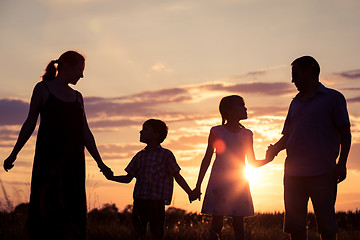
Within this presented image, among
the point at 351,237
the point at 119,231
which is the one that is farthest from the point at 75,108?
the point at 351,237

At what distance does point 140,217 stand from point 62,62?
246cm

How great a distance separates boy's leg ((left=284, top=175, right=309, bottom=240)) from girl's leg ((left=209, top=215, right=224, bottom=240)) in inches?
40.0

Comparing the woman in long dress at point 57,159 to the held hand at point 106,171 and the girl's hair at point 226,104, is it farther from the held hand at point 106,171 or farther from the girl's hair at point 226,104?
the girl's hair at point 226,104

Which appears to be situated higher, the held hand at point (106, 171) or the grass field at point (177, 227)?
the held hand at point (106, 171)

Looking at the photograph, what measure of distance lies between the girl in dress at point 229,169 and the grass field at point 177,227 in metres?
1.61

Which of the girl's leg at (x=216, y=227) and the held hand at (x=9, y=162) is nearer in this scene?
the held hand at (x=9, y=162)

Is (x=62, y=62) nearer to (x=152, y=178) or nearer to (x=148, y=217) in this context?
(x=152, y=178)

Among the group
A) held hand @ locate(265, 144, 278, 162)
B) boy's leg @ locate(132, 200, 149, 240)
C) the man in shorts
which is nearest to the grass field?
boy's leg @ locate(132, 200, 149, 240)

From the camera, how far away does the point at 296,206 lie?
6188mm

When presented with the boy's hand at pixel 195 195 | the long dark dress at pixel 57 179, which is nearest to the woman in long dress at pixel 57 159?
the long dark dress at pixel 57 179

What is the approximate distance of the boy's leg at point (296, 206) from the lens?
6.16 metres

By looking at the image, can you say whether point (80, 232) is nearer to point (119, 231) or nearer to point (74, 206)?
point (74, 206)

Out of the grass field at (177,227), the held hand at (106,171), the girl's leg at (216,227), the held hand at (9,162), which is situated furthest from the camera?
the grass field at (177,227)

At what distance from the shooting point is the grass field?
7969 mm
